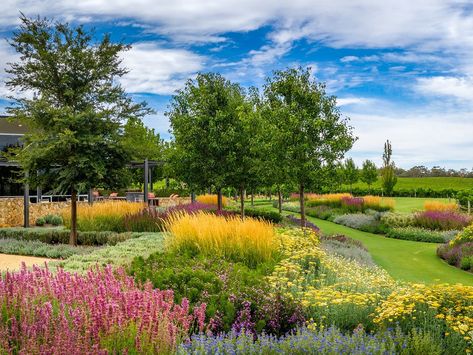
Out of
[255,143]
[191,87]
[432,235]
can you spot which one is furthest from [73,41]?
[432,235]

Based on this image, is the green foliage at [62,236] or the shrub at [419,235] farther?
the shrub at [419,235]

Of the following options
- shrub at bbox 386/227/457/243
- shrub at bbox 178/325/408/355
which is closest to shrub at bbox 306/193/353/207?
shrub at bbox 386/227/457/243

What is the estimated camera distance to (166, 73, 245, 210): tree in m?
16.5

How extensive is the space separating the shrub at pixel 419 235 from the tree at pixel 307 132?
16.9 ft

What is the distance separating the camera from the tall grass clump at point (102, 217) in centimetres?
1514

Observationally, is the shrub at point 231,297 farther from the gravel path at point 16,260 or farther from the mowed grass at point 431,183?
the mowed grass at point 431,183

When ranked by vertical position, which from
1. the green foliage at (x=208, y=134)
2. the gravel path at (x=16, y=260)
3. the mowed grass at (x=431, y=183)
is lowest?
the gravel path at (x=16, y=260)

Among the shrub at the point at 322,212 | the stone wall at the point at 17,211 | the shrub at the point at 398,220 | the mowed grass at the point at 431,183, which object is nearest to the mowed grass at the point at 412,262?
the shrub at the point at 398,220

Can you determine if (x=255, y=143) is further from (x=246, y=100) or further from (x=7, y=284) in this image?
(x=7, y=284)

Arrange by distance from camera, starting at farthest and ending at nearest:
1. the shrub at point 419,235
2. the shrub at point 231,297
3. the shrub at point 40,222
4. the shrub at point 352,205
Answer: the shrub at point 352,205
the shrub at point 40,222
the shrub at point 419,235
the shrub at point 231,297

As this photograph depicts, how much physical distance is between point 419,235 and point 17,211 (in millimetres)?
15830

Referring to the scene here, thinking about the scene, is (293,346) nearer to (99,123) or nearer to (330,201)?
(99,123)

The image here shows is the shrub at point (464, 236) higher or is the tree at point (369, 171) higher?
the tree at point (369, 171)

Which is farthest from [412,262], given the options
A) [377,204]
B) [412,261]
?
[377,204]
